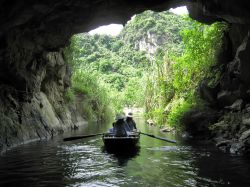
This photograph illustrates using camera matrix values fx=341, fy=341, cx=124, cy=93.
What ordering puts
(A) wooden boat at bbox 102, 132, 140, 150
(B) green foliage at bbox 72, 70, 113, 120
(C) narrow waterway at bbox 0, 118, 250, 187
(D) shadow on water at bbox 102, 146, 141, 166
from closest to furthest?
(C) narrow waterway at bbox 0, 118, 250, 187 → (D) shadow on water at bbox 102, 146, 141, 166 → (A) wooden boat at bbox 102, 132, 140, 150 → (B) green foliage at bbox 72, 70, 113, 120

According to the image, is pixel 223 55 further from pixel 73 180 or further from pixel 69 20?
pixel 73 180

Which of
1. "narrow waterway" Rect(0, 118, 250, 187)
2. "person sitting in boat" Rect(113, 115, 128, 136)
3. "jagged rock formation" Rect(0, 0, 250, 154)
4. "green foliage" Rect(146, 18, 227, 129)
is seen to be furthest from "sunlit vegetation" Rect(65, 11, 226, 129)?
"narrow waterway" Rect(0, 118, 250, 187)

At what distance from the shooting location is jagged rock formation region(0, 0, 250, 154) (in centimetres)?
1343

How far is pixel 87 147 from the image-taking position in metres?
18.0

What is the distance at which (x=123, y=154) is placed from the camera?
15.4 metres

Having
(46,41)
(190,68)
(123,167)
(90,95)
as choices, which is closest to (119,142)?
(123,167)

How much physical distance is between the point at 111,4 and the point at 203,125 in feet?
30.6

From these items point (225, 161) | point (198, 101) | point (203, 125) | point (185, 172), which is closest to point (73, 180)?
point (185, 172)

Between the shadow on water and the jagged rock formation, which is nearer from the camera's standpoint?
the jagged rock formation

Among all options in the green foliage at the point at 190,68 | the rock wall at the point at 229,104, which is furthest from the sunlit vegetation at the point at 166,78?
the rock wall at the point at 229,104

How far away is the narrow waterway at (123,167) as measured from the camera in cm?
980

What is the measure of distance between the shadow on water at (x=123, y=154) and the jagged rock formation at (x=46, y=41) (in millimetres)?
4721

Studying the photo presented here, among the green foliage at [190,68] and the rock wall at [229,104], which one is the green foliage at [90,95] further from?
the rock wall at [229,104]

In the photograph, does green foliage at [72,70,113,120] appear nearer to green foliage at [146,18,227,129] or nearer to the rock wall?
green foliage at [146,18,227,129]
